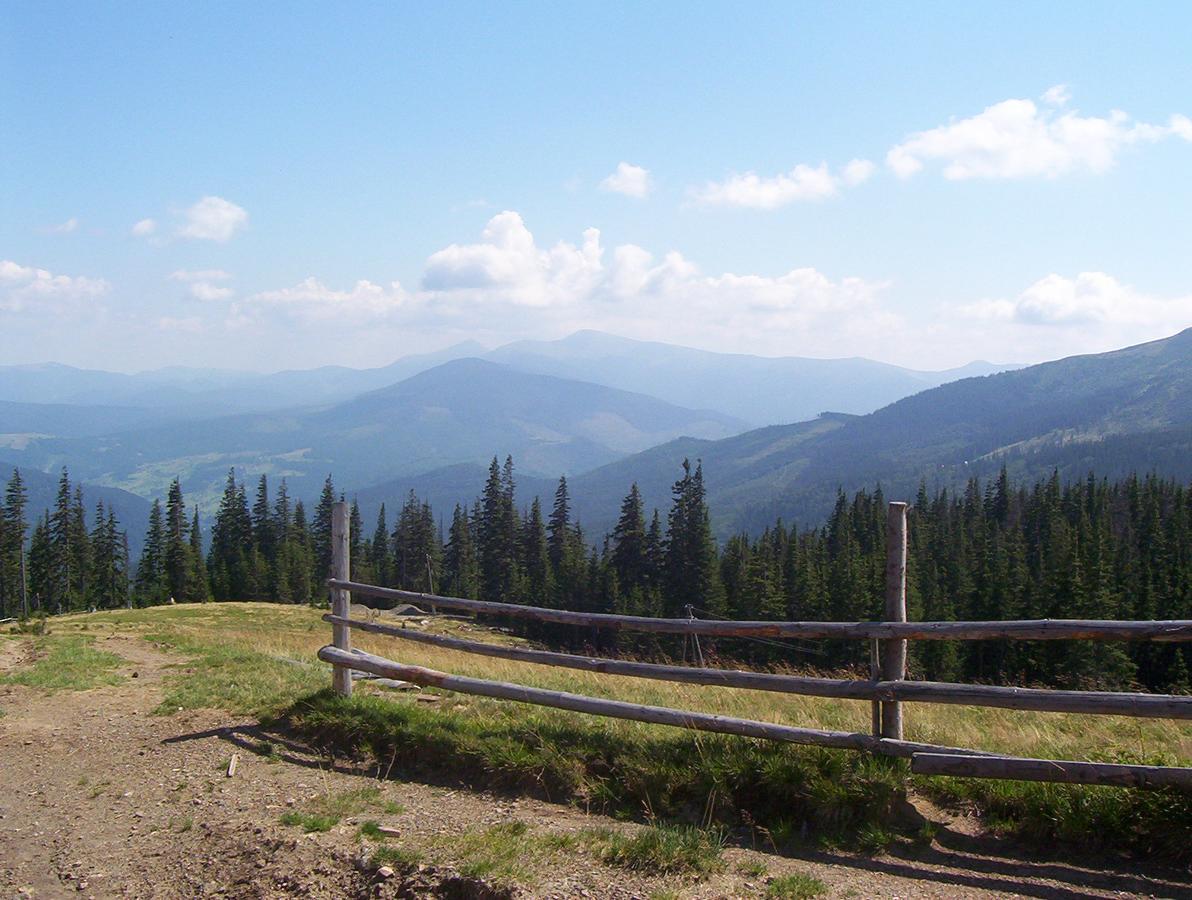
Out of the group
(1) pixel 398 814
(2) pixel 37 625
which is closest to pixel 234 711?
(1) pixel 398 814

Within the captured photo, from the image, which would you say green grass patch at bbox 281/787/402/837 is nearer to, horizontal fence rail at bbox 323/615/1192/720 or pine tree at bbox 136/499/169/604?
horizontal fence rail at bbox 323/615/1192/720

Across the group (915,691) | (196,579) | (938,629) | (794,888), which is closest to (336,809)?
(794,888)

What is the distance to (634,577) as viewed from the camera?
253 ft

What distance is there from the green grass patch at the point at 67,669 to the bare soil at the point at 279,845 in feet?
9.71

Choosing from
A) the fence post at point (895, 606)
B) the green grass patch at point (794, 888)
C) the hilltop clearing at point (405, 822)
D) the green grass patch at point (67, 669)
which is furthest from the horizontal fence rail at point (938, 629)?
the green grass patch at point (67, 669)

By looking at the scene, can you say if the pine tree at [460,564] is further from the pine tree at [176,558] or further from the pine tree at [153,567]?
the pine tree at [153,567]

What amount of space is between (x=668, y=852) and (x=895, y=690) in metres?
2.60

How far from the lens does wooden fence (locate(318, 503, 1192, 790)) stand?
20.5ft

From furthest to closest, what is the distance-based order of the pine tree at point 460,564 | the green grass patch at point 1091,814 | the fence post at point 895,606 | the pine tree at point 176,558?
the pine tree at point 460,564, the pine tree at point 176,558, the fence post at point 895,606, the green grass patch at point 1091,814

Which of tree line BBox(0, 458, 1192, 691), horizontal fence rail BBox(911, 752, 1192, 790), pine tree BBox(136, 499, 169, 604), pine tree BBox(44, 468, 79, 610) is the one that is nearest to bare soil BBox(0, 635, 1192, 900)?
horizontal fence rail BBox(911, 752, 1192, 790)

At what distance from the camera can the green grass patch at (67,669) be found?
12.5 m

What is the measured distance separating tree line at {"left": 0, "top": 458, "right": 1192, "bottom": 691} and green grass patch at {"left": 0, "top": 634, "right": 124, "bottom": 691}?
3882 centimetres

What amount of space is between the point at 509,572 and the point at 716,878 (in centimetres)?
8133

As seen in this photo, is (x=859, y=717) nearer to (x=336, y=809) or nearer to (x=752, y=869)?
(x=752, y=869)
